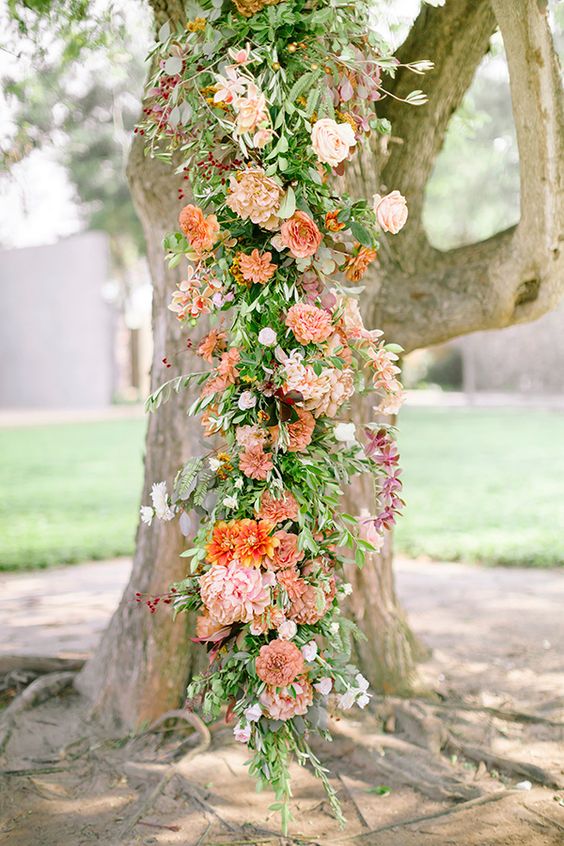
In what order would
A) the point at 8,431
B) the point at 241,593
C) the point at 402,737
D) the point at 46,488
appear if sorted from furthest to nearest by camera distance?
the point at 8,431 → the point at 46,488 → the point at 402,737 → the point at 241,593

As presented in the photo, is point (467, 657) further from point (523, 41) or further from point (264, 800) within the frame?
point (523, 41)

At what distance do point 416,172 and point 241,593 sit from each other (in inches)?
88.1

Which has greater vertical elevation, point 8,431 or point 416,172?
point 416,172

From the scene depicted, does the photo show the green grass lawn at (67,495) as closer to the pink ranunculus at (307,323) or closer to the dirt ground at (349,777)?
the dirt ground at (349,777)

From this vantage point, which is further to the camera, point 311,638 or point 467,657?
point 467,657

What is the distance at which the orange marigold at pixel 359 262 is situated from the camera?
7.68 ft

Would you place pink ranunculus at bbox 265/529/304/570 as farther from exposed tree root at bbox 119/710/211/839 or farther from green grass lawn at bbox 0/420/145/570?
green grass lawn at bbox 0/420/145/570

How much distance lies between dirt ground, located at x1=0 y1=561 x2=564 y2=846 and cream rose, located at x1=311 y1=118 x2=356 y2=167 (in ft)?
6.42

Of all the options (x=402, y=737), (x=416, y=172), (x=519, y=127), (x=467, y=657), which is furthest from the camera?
(x=467, y=657)

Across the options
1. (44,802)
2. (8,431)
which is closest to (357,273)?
(44,802)

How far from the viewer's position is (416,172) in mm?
3613

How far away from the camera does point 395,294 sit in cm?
345

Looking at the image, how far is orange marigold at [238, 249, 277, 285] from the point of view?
2.19 meters

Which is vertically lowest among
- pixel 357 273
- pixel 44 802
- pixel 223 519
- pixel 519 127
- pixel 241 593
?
pixel 44 802
